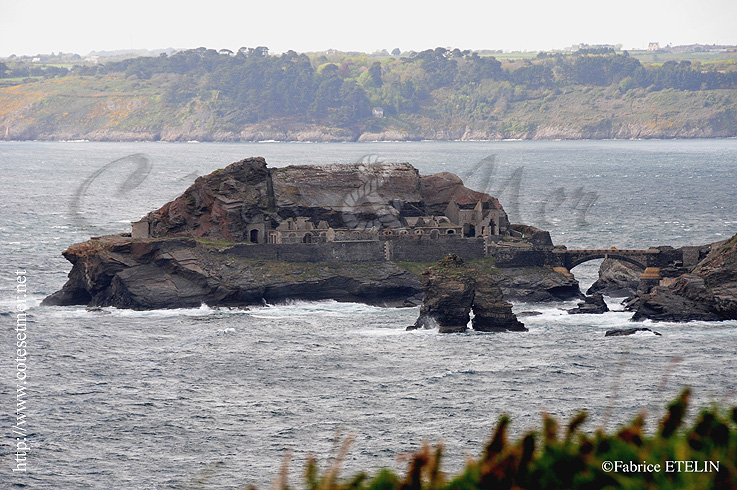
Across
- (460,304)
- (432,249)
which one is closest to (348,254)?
(432,249)

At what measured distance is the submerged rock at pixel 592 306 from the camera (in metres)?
108

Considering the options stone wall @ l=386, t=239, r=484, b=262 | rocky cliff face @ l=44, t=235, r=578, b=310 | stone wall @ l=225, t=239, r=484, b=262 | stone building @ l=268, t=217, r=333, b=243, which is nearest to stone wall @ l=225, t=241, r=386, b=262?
stone wall @ l=225, t=239, r=484, b=262

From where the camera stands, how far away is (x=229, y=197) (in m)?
124

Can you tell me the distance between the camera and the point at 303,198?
130625 millimetres

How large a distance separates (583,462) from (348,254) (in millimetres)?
102570

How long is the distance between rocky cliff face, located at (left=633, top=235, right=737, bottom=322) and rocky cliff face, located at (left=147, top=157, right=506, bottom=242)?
35.7 m

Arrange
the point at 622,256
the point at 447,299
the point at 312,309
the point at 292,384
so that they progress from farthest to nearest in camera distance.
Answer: the point at 622,256 < the point at 312,309 < the point at 447,299 < the point at 292,384

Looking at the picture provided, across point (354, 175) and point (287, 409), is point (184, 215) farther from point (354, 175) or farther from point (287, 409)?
point (287, 409)

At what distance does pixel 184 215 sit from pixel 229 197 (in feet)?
18.8

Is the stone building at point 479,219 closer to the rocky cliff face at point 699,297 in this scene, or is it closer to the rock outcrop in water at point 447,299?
the rocky cliff face at point 699,297

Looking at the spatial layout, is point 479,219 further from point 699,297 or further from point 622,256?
point 699,297

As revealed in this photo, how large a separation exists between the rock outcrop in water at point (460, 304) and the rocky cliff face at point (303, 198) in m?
30.1

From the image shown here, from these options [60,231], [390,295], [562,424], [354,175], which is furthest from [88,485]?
[60,231]

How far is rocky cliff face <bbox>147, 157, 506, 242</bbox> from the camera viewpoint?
12306cm
